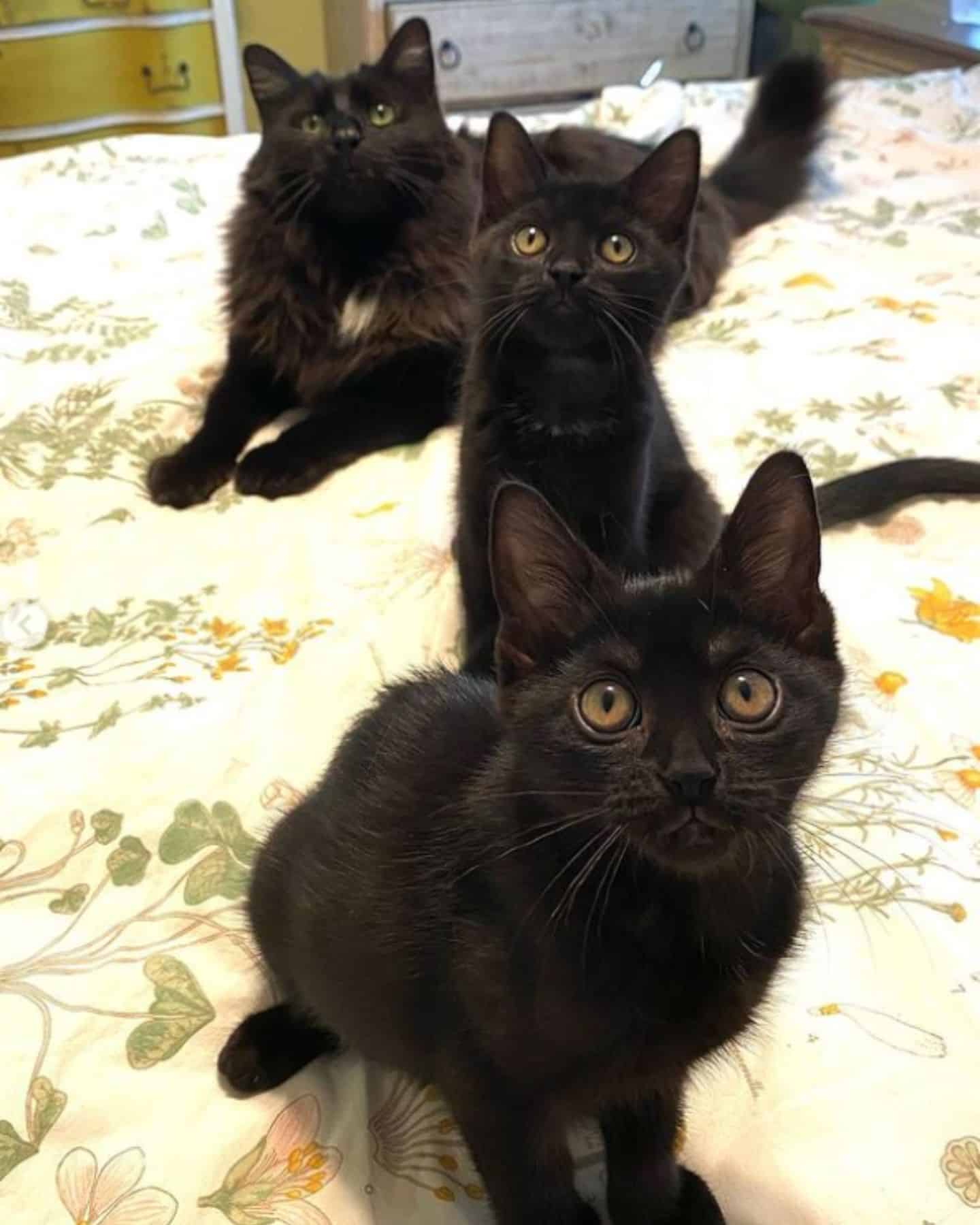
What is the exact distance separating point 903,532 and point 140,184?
1.78m

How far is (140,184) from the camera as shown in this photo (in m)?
2.35

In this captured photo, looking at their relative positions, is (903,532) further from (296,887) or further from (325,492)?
(296,887)

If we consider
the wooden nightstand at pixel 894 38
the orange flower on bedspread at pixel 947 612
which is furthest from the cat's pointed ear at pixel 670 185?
the wooden nightstand at pixel 894 38

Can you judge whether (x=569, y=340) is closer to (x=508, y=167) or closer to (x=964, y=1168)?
(x=508, y=167)

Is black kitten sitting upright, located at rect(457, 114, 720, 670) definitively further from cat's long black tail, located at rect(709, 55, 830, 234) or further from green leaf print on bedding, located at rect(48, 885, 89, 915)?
cat's long black tail, located at rect(709, 55, 830, 234)

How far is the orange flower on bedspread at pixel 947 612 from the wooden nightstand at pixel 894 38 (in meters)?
2.34

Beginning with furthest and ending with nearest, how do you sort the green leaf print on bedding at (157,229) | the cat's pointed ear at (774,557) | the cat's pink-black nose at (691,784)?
the green leaf print on bedding at (157,229)
the cat's pointed ear at (774,557)
the cat's pink-black nose at (691,784)

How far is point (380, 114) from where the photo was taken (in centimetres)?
175

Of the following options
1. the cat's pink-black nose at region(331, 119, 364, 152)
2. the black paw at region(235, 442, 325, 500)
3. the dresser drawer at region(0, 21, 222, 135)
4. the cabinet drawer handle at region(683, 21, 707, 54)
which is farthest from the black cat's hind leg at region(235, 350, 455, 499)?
the dresser drawer at region(0, 21, 222, 135)

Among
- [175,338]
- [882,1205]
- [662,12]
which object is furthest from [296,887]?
[662,12]

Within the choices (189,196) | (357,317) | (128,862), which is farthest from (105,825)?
(189,196)

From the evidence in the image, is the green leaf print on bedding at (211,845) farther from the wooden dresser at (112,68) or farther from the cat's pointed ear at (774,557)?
the wooden dresser at (112,68)

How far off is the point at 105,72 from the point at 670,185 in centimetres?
307

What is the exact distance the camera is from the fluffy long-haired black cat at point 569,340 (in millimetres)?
1228
